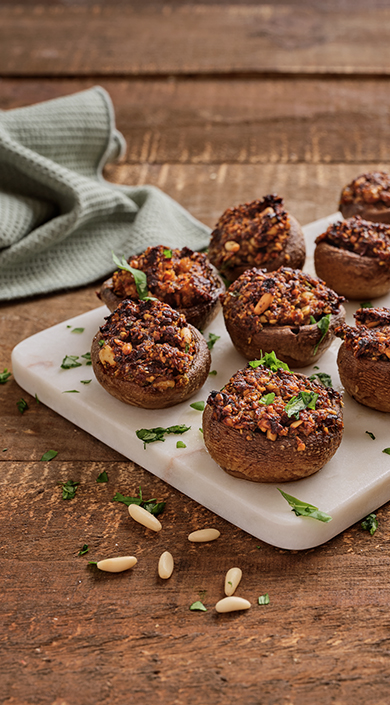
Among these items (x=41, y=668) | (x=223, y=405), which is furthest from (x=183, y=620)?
(x=223, y=405)

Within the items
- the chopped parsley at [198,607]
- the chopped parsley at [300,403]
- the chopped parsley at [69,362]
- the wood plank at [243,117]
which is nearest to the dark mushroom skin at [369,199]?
the wood plank at [243,117]

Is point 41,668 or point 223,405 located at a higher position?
point 223,405

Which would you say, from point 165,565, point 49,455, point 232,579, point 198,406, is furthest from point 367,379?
point 49,455

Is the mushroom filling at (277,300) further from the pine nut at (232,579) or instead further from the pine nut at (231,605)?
the pine nut at (231,605)

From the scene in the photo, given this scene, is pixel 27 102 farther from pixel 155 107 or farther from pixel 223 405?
pixel 223 405

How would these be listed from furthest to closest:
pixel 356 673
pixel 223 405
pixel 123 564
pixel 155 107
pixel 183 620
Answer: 1. pixel 155 107
2. pixel 223 405
3. pixel 123 564
4. pixel 183 620
5. pixel 356 673

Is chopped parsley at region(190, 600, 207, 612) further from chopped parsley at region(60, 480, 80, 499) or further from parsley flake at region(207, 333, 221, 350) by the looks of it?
parsley flake at region(207, 333, 221, 350)

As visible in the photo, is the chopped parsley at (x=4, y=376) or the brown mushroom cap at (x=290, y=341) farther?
the chopped parsley at (x=4, y=376)
